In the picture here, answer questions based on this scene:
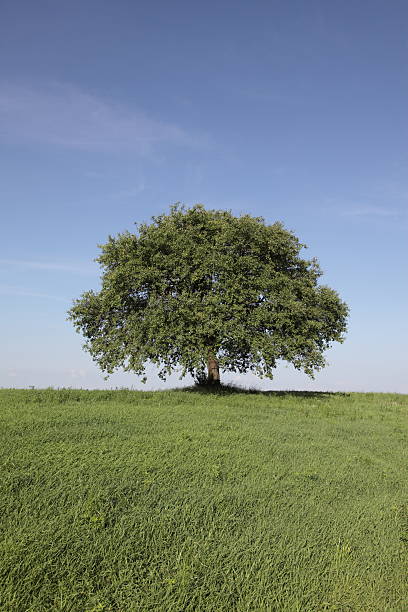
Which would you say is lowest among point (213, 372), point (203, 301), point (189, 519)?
point (189, 519)

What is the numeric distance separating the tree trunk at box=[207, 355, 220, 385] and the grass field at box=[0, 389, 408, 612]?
47.4ft

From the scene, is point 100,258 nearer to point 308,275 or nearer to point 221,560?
point 308,275

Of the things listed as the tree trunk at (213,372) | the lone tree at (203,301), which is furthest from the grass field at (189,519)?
the tree trunk at (213,372)

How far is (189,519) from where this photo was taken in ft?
29.8

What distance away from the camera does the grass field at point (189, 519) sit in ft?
24.2

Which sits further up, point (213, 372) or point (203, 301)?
point (203, 301)

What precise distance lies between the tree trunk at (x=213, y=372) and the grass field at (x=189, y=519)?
14.4 metres

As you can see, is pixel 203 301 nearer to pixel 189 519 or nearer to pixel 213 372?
pixel 213 372

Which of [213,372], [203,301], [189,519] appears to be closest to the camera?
[189,519]

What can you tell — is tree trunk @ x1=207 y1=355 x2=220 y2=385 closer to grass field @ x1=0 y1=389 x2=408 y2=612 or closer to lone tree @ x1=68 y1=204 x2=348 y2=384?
lone tree @ x1=68 y1=204 x2=348 y2=384

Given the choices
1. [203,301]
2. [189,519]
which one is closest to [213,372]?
[203,301]

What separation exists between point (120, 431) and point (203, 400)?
9918mm

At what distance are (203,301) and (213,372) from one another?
248 inches

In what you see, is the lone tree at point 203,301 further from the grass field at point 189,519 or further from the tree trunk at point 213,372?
the grass field at point 189,519
